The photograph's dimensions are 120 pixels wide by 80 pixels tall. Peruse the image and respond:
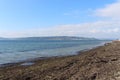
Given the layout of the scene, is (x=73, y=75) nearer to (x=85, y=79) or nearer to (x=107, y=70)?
(x=85, y=79)

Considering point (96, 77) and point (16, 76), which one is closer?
point (96, 77)

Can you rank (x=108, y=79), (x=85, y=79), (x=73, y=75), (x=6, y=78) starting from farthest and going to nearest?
(x=6, y=78), (x=73, y=75), (x=85, y=79), (x=108, y=79)

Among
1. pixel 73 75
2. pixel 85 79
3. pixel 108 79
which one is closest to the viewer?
pixel 108 79

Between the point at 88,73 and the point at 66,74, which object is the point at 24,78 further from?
the point at 88,73

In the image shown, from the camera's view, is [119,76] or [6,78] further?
[6,78]

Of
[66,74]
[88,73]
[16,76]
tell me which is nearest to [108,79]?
[88,73]

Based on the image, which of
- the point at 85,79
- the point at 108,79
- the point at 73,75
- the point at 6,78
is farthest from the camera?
the point at 6,78

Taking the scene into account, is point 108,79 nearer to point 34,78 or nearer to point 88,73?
point 88,73

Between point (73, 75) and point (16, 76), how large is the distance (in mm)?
4810

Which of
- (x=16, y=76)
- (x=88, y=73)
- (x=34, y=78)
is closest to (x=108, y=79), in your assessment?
(x=88, y=73)

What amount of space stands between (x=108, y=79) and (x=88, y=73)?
2.71 metres

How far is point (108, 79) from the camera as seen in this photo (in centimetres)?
1471

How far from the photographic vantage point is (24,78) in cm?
1770

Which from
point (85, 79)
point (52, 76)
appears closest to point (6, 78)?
point (52, 76)
